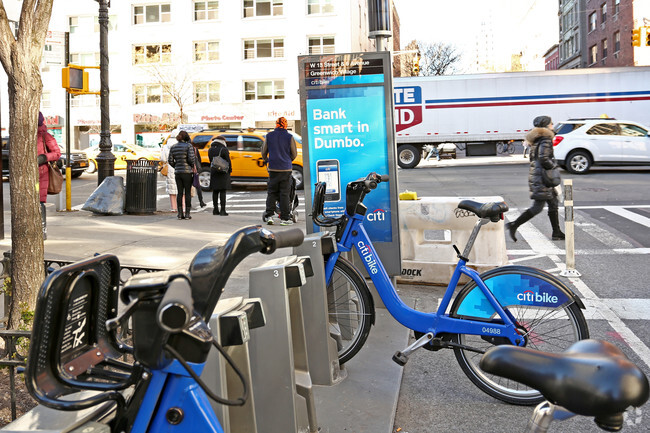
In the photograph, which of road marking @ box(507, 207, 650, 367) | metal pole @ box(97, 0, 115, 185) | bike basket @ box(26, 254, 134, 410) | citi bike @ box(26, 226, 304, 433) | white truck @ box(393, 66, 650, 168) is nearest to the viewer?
citi bike @ box(26, 226, 304, 433)

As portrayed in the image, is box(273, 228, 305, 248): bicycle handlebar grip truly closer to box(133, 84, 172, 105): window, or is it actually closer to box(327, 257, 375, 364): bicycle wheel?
box(327, 257, 375, 364): bicycle wheel

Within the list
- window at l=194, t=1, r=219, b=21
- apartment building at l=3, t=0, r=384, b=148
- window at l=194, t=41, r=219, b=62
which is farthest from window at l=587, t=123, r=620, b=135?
window at l=194, t=1, r=219, b=21

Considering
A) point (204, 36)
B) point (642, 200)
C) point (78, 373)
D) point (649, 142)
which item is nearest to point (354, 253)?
point (78, 373)

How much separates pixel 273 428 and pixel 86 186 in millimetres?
22472

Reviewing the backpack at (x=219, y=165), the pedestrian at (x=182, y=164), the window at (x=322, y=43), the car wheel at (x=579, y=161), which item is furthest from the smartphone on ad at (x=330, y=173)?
the window at (x=322, y=43)

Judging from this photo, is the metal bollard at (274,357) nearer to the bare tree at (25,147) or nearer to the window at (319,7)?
the bare tree at (25,147)

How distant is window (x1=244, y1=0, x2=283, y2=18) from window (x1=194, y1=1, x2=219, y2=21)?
7.60ft

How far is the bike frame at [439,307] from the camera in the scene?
4.32 metres

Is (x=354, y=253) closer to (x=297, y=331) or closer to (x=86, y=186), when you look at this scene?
(x=297, y=331)

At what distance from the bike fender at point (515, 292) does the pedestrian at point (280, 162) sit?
8837mm

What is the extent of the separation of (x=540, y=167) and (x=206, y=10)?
1833 inches

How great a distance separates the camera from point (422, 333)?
4.56m

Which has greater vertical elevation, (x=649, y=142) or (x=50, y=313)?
(x=649, y=142)

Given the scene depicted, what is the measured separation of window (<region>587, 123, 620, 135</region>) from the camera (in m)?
22.8
